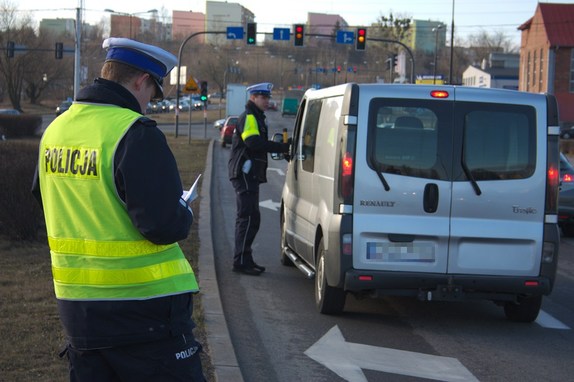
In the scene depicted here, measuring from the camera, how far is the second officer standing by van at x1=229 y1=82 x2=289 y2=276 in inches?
383

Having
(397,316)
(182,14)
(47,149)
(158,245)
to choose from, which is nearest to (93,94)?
(47,149)

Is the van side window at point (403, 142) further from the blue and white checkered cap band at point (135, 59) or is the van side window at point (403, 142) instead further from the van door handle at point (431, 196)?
the blue and white checkered cap band at point (135, 59)

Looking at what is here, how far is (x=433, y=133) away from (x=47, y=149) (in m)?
4.67

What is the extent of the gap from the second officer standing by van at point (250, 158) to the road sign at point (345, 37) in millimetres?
37178

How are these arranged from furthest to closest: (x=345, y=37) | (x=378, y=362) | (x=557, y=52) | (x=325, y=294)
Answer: (x=557, y=52) → (x=345, y=37) → (x=325, y=294) → (x=378, y=362)

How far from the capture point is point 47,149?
332 centimetres

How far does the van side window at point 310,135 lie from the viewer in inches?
348

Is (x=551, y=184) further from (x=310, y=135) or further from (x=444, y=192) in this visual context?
(x=310, y=135)

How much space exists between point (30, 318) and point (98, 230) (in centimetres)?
396

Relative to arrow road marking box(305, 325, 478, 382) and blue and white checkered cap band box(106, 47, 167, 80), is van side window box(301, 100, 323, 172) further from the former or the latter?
blue and white checkered cap band box(106, 47, 167, 80)

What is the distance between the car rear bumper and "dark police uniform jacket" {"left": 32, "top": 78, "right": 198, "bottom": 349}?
14.1 ft

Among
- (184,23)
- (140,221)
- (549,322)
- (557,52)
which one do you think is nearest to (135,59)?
(140,221)

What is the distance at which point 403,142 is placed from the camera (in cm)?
745

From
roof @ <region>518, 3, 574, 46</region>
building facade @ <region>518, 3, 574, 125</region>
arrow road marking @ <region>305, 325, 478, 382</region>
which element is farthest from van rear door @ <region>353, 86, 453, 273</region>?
roof @ <region>518, 3, 574, 46</region>
